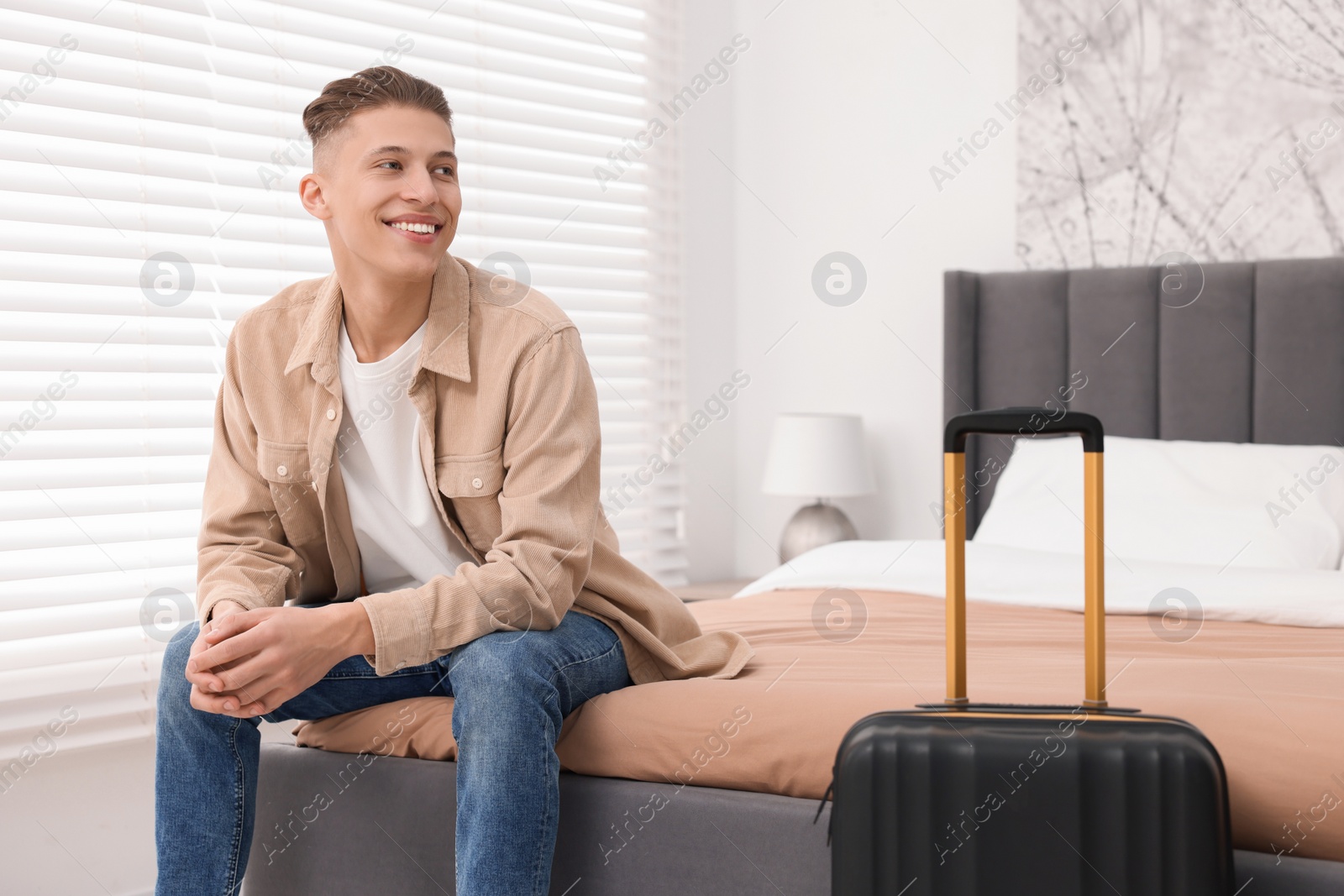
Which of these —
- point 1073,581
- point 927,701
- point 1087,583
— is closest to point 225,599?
point 927,701

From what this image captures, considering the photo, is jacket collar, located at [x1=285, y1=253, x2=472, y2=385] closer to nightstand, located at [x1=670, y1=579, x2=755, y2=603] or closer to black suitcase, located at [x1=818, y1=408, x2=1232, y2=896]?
black suitcase, located at [x1=818, y1=408, x2=1232, y2=896]

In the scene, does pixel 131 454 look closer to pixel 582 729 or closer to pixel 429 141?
pixel 429 141

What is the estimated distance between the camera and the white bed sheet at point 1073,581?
6.81 feet

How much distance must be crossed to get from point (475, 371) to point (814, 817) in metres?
0.72

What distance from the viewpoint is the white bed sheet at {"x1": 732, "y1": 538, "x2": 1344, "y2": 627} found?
81.7 inches

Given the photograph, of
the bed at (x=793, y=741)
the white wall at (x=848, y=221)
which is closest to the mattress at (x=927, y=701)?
the bed at (x=793, y=741)

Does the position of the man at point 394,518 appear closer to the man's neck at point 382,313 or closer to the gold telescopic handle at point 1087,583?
the man's neck at point 382,313

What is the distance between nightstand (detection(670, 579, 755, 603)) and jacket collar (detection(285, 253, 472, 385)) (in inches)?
63.3

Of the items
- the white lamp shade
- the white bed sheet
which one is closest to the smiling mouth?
the white bed sheet

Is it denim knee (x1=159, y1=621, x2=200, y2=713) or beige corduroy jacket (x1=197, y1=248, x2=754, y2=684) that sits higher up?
beige corduroy jacket (x1=197, y1=248, x2=754, y2=684)

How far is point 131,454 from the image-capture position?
8.41ft

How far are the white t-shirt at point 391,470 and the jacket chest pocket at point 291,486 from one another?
0.05 meters

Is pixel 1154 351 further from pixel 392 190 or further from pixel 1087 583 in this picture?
pixel 392 190

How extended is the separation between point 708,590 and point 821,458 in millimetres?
511
